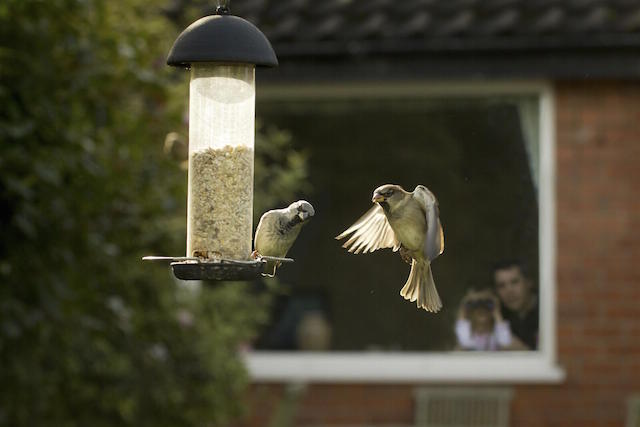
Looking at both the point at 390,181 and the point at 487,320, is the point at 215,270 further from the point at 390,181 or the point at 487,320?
the point at 390,181

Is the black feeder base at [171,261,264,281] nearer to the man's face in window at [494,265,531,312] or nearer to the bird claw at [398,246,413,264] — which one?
the bird claw at [398,246,413,264]

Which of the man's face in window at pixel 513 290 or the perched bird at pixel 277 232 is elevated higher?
the perched bird at pixel 277 232

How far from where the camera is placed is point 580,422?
802 cm

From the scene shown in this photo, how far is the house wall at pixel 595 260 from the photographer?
7992 mm

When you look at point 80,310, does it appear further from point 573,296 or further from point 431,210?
point 573,296

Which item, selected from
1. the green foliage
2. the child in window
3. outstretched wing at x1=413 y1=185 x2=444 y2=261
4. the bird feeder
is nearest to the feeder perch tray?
the bird feeder

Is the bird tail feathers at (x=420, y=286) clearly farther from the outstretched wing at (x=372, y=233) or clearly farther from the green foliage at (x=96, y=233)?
the green foliage at (x=96, y=233)

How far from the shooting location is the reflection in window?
25.8 feet

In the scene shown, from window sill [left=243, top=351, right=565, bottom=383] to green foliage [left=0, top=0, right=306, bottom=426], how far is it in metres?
1.18

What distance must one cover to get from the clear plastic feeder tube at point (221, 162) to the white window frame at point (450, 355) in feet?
13.8

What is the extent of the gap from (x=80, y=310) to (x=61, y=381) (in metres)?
0.33

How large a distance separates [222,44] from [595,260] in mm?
4875

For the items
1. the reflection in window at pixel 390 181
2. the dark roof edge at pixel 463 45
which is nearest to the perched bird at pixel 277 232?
the reflection in window at pixel 390 181

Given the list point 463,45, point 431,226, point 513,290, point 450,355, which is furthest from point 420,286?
point 450,355
